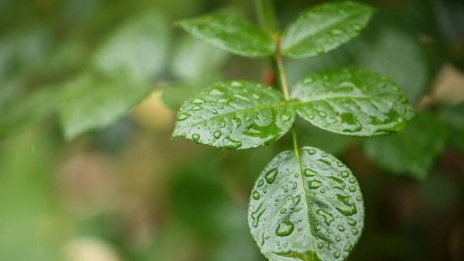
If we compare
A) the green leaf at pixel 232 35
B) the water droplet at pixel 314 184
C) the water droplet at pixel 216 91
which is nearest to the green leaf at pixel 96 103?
the green leaf at pixel 232 35

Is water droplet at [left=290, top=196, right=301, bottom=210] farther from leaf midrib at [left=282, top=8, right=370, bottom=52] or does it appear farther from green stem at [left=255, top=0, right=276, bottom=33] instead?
green stem at [left=255, top=0, right=276, bottom=33]

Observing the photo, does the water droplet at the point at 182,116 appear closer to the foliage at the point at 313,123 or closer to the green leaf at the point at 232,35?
the foliage at the point at 313,123

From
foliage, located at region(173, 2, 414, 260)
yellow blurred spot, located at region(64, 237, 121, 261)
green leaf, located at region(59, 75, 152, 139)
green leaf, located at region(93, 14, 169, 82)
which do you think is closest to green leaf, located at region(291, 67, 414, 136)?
foliage, located at region(173, 2, 414, 260)

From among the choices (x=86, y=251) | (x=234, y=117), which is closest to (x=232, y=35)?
(x=234, y=117)

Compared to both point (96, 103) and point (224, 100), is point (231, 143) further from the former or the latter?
point (96, 103)

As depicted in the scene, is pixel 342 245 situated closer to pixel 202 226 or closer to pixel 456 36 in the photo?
pixel 456 36

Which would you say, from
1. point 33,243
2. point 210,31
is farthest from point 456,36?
point 33,243
